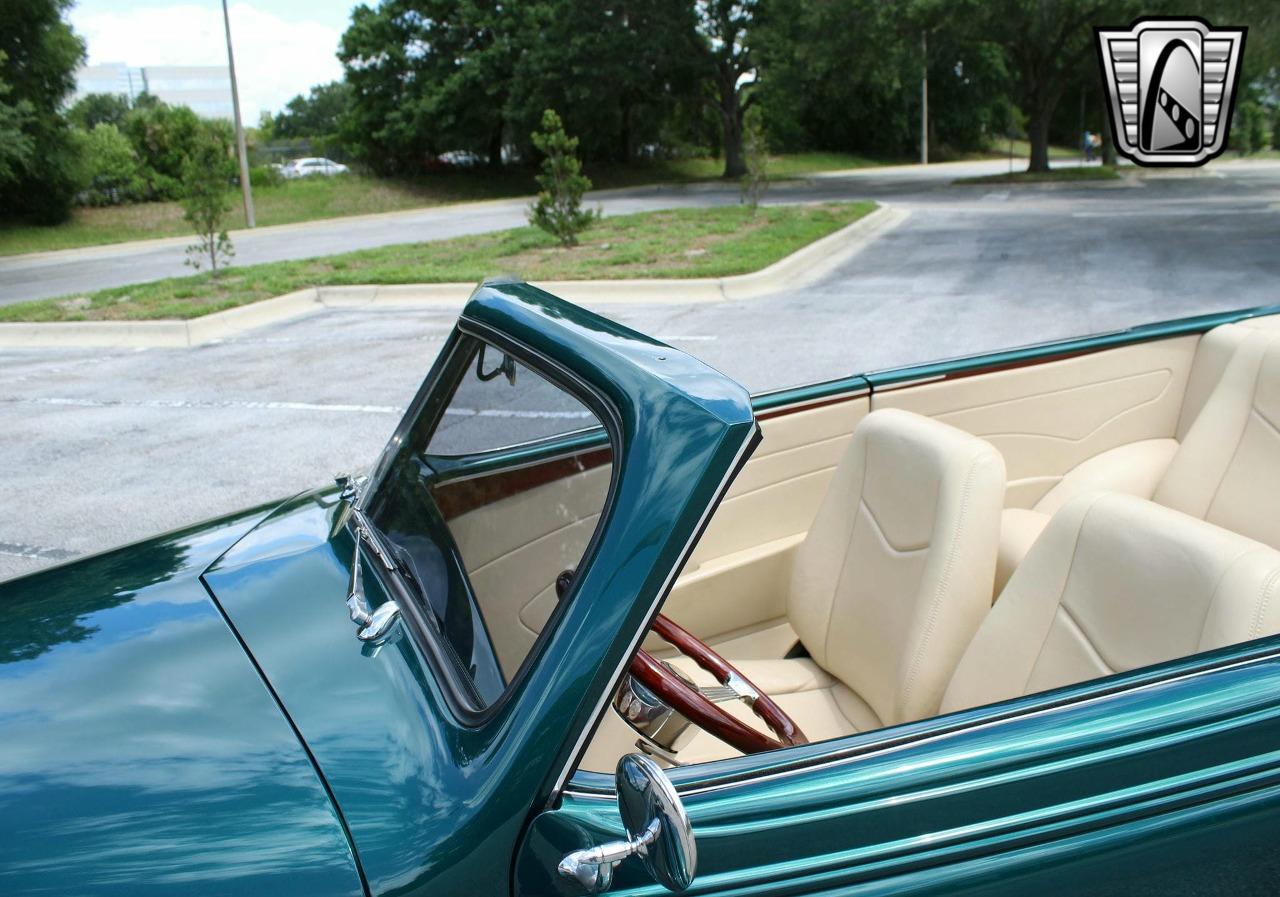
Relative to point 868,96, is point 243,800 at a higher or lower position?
lower

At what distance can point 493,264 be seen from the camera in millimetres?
13898

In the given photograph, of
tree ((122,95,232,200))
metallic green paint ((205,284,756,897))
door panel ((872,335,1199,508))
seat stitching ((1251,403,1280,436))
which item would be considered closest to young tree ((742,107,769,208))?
door panel ((872,335,1199,508))

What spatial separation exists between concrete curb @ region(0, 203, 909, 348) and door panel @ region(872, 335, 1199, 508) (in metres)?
6.93

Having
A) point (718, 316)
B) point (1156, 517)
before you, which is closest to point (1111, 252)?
point (718, 316)

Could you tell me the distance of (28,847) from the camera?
135 centimetres

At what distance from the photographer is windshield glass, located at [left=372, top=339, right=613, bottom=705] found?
170cm

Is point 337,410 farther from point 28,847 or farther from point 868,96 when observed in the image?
point 868,96

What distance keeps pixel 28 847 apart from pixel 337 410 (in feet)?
20.6

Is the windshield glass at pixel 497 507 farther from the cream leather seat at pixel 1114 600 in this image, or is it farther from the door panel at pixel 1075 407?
the door panel at pixel 1075 407

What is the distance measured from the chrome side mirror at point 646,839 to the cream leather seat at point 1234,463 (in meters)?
1.80

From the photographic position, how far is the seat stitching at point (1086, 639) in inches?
76.5

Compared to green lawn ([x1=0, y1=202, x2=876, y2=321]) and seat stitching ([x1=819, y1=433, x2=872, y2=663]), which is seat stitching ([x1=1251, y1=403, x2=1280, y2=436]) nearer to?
seat stitching ([x1=819, y1=433, x2=872, y2=663])

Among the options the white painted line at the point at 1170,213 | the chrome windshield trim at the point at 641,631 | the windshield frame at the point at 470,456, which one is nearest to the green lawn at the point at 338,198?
the white painted line at the point at 1170,213

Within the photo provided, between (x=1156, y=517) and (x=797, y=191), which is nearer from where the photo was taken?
(x=1156, y=517)
